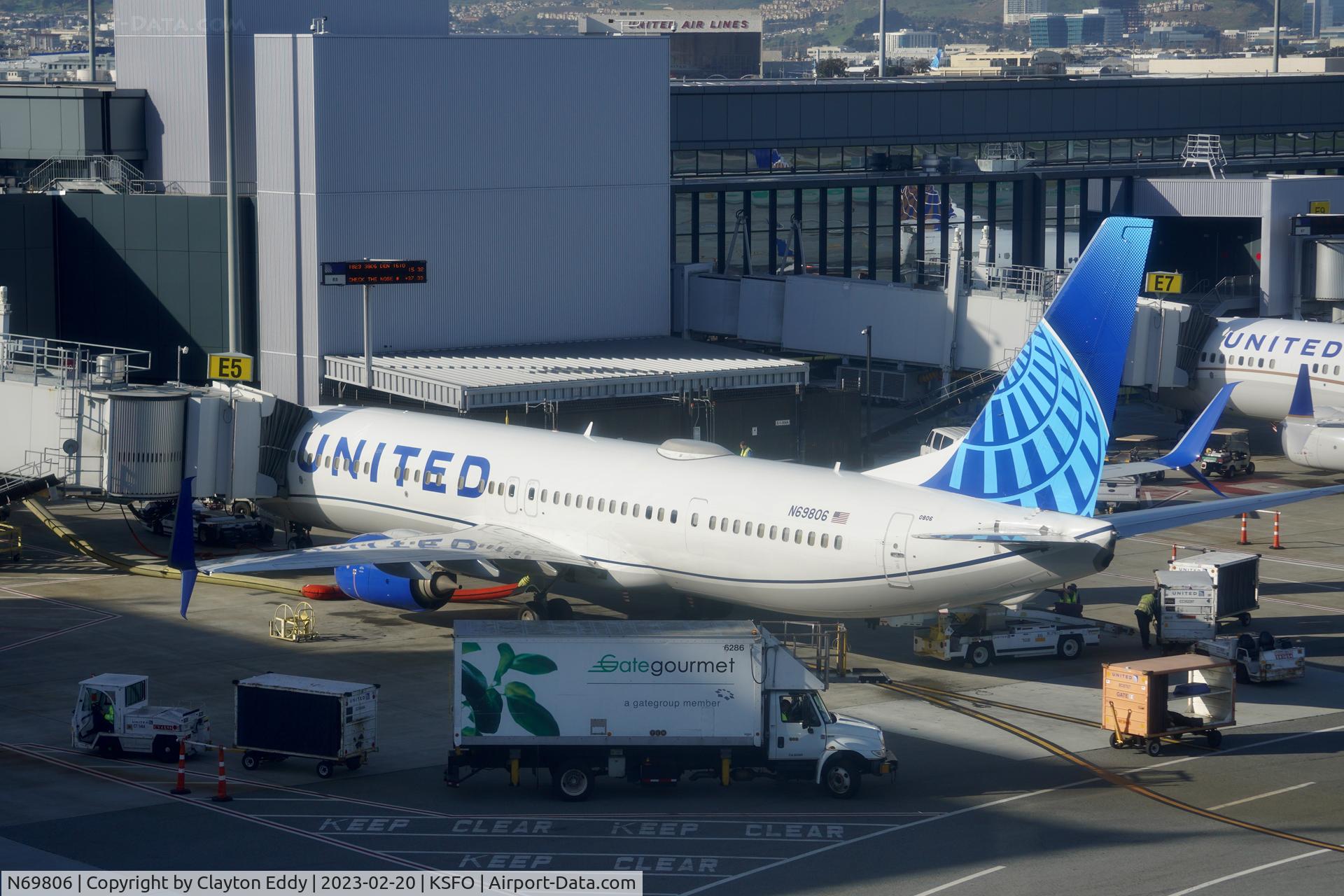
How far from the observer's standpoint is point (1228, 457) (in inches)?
2724

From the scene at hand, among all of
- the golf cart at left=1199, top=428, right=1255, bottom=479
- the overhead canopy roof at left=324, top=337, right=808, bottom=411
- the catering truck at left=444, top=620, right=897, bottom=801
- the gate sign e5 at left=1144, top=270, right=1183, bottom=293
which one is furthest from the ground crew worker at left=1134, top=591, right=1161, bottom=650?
the gate sign e5 at left=1144, top=270, right=1183, bottom=293

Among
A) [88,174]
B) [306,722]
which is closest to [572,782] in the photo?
[306,722]

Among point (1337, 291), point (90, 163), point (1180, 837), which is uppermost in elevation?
point (90, 163)

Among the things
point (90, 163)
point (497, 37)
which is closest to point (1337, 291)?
point (497, 37)

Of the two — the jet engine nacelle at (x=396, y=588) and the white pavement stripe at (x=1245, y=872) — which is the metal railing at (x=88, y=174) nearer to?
the jet engine nacelle at (x=396, y=588)

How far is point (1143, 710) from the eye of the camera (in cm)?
3588

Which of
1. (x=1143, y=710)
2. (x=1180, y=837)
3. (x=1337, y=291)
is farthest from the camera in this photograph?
(x=1337, y=291)

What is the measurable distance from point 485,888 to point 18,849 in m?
8.03

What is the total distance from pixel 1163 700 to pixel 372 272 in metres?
36.7

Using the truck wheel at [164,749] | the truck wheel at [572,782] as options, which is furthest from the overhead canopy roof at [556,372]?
the truck wheel at [572,782]

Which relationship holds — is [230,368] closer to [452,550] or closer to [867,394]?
[452,550]

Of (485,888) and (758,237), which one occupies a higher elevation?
(758,237)

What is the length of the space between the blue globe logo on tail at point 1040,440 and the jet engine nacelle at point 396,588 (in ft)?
43.8

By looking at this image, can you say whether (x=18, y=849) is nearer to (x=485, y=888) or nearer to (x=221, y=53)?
(x=485, y=888)
